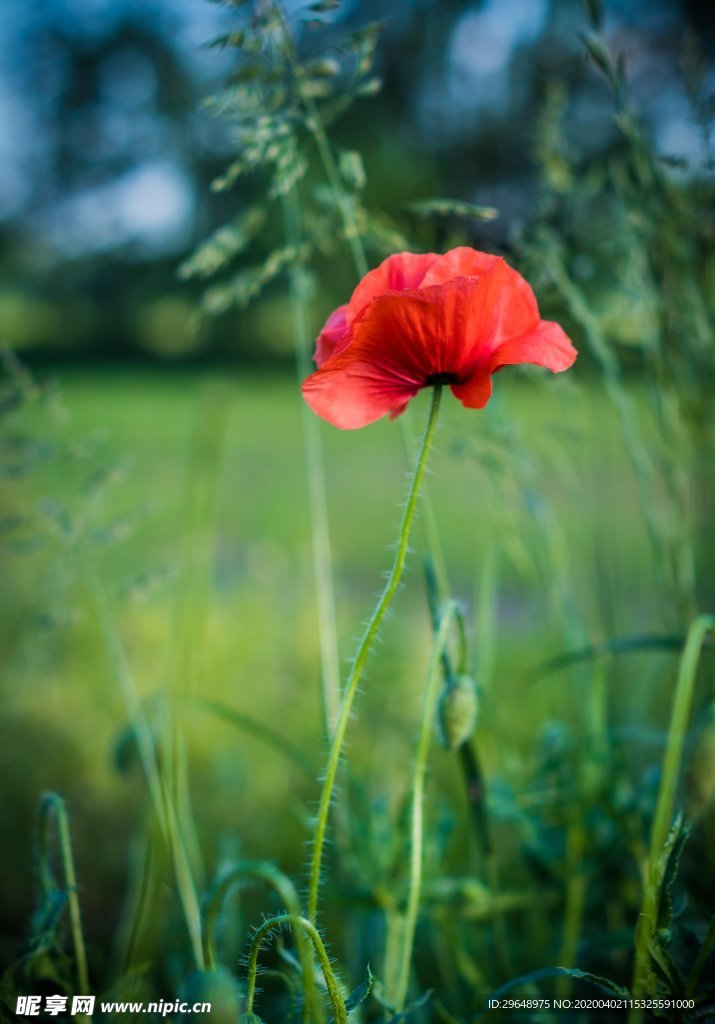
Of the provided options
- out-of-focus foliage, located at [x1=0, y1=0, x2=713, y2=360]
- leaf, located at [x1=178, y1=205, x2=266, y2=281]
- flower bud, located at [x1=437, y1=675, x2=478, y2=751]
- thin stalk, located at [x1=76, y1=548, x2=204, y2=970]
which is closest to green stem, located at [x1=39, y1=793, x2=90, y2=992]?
thin stalk, located at [x1=76, y1=548, x2=204, y2=970]

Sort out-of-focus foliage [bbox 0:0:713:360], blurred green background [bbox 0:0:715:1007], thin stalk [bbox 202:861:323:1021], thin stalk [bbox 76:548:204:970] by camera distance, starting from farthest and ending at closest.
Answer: out-of-focus foliage [bbox 0:0:713:360] < blurred green background [bbox 0:0:715:1007] < thin stalk [bbox 76:548:204:970] < thin stalk [bbox 202:861:323:1021]

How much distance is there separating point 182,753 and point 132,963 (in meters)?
0.10

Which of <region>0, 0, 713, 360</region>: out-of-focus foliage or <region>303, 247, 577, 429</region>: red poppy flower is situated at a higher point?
<region>0, 0, 713, 360</region>: out-of-focus foliage

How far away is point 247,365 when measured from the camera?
5969 millimetres

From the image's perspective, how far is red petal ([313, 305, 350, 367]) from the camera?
367 mm

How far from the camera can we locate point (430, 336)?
1.10 ft

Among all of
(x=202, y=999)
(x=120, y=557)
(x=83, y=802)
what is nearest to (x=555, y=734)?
(x=202, y=999)

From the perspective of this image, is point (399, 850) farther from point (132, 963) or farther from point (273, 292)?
point (273, 292)

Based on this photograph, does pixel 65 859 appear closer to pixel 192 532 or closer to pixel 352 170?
pixel 192 532

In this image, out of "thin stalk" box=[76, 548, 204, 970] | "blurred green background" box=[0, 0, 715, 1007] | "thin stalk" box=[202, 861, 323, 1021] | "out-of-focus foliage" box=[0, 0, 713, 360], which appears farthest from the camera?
"out-of-focus foliage" box=[0, 0, 713, 360]

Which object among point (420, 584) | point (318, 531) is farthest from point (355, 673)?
point (420, 584)

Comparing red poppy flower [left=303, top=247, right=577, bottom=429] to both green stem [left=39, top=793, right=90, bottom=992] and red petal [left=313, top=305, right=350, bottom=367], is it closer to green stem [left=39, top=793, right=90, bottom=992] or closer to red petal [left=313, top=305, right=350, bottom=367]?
red petal [left=313, top=305, right=350, bottom=367]

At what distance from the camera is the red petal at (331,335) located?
0.37m

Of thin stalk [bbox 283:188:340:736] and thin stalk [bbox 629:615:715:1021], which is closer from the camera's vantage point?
thin stalk [bbox 629:615:715:1021]
